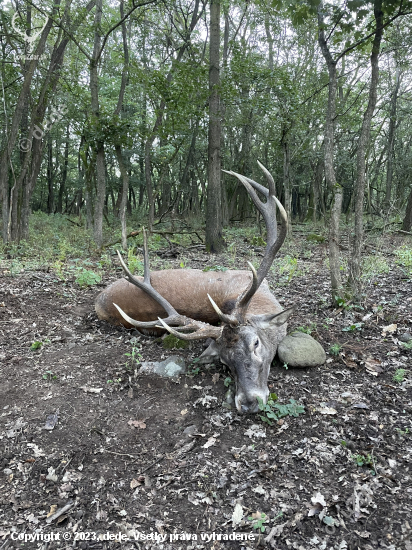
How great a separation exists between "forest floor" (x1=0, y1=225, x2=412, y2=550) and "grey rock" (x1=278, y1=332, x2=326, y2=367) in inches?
4.5

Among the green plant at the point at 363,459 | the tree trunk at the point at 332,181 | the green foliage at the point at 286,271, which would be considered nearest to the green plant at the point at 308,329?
the tree trunk at the point at 332,181

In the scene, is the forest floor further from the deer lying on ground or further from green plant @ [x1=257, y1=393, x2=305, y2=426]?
the deer lying on ground

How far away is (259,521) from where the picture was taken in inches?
90.4

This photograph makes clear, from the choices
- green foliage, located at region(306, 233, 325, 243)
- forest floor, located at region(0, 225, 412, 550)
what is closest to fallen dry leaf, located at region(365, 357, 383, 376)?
forest floor, located at region(0, 225, 412, 550)

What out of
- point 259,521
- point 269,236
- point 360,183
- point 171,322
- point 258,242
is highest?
point 360,183

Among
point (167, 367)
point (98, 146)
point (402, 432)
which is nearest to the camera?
point (402, 432)

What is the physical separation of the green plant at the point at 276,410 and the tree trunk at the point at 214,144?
704 cm

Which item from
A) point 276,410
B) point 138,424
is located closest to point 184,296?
point 138,424

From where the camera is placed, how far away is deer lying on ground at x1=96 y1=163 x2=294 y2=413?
354cm

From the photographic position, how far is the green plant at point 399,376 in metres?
3.59

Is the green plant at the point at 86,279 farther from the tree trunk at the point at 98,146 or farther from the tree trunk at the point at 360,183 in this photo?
the tree trunk at the point at 360,183

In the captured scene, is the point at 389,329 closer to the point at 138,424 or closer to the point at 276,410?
the point at 276,410

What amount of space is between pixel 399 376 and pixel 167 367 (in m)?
2.48

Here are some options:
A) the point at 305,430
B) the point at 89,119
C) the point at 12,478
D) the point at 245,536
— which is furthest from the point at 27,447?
the point at 89,119
